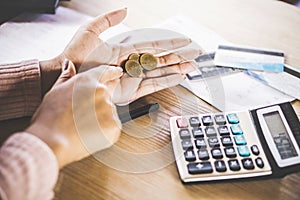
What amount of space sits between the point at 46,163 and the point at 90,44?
0.33m

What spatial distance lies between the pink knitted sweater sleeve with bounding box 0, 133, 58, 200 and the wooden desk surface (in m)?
0.05

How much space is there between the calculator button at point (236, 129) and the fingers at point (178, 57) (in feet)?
0.60

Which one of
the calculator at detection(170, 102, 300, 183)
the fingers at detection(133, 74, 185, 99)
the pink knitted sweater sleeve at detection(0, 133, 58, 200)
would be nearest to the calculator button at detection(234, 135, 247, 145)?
the calculator at detection(170, 102, 300, 183)

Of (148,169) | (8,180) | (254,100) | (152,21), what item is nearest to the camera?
(8,180)

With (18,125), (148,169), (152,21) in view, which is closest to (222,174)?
(148,169)

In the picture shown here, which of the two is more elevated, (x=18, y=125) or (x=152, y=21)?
(x=152, y=21)

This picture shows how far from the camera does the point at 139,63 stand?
0.80 m

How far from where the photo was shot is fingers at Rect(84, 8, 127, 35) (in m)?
0.86

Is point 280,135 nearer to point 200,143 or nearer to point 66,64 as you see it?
point 200,143

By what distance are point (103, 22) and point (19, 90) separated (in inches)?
8.5

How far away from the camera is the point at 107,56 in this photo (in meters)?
0.82

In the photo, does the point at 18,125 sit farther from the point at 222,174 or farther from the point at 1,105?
the point at 222,174

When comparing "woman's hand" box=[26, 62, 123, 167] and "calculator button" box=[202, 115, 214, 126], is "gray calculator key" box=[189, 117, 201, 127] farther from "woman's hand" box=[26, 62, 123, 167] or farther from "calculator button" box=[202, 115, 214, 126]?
"woman's hand" box=[26, 62, 123, 167]

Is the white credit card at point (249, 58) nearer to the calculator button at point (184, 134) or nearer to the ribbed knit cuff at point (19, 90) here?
the calculator button at point (184, 134)
